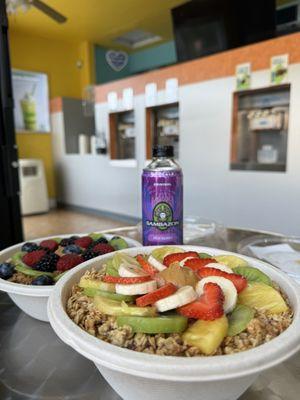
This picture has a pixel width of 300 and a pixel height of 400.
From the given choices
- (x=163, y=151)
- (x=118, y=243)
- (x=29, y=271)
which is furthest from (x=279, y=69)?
(x=29, y=271)

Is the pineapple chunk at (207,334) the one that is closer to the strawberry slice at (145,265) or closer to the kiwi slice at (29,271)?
the strawberry slice at (145,265)

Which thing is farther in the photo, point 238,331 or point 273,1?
point 273,1

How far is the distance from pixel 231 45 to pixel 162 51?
2805mm

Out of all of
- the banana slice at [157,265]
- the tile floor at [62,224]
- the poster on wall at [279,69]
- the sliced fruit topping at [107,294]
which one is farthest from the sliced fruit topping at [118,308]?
the tile floor at [62,224]

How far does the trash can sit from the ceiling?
6.80 feet

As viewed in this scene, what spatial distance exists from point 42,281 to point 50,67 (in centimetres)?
572

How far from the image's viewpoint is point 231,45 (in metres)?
3.54

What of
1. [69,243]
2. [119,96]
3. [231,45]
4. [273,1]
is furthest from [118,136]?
[69,243]

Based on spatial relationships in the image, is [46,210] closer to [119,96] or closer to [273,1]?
[119,96]

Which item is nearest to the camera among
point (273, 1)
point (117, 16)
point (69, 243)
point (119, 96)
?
point (69, 243)

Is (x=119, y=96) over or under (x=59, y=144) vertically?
over

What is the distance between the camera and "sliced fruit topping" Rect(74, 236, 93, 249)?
2.56ft

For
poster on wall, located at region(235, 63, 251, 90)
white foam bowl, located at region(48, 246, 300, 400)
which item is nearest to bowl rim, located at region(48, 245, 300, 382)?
white foam bowl, located at region(48, 246, 300, 400)

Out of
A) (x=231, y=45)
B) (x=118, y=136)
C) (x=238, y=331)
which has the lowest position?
(x=238, y=331)
